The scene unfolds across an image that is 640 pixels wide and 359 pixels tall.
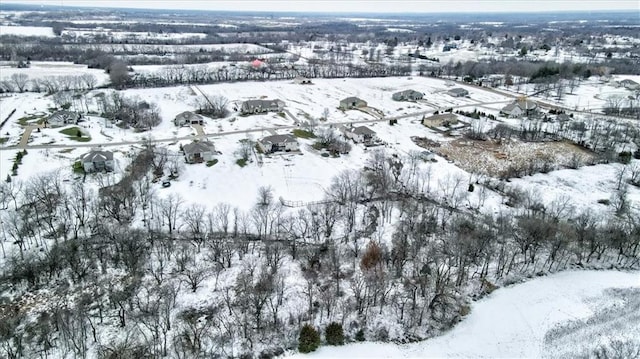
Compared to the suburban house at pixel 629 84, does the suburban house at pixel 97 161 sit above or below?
below

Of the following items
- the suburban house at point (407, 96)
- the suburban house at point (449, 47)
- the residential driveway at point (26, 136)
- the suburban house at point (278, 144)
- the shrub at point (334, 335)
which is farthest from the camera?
the suburban house at point (449, 47)

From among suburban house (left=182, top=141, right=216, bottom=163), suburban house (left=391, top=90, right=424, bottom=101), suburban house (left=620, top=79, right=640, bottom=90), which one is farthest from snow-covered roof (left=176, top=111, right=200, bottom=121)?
suburban house (left=620, top=79, right=640, bottom=90)

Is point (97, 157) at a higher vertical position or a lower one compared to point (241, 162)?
higher

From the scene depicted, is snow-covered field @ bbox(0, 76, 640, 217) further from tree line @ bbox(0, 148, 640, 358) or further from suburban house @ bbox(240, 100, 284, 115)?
tree line @ bbox(0, 148, 640, 358)

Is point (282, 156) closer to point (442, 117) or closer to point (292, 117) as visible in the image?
point (292, 117)

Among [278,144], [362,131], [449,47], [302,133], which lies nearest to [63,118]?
[278,144]

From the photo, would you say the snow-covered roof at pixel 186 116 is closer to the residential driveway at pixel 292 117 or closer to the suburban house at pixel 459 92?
the residential driveway at pixel 292 117

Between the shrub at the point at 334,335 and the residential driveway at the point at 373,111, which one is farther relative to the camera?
the residential driveway at the point at 373,111

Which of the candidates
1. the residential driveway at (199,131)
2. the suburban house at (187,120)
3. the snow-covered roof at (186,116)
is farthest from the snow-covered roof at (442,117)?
the snow-covered roof at (186,116)
